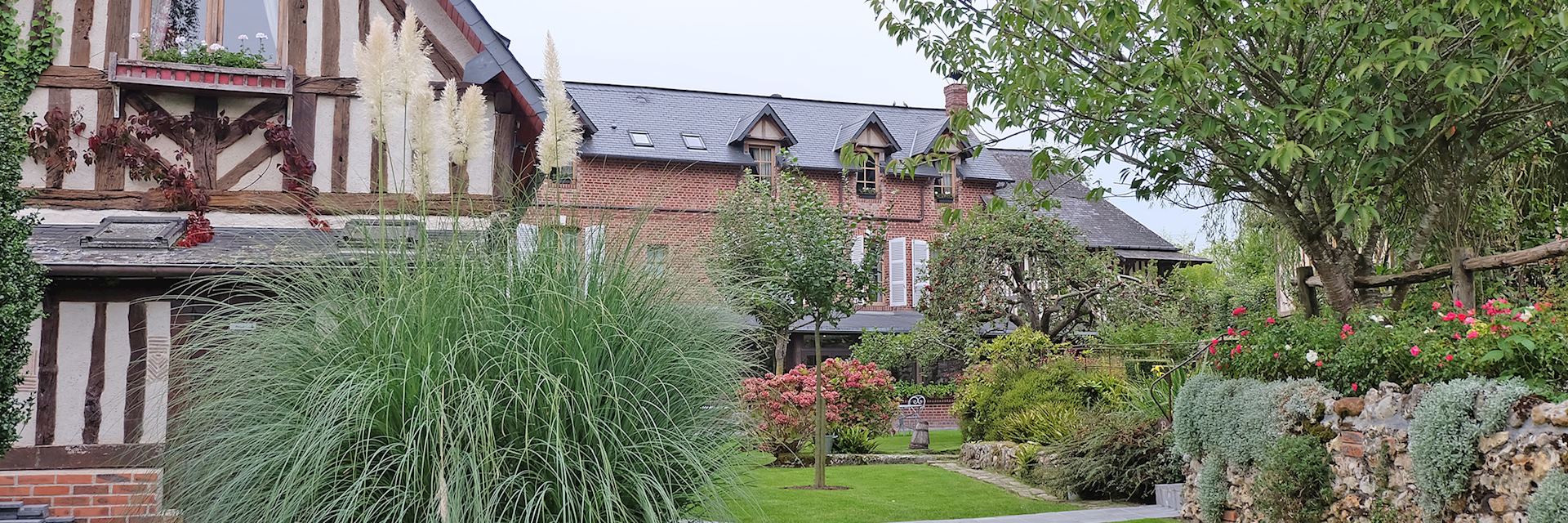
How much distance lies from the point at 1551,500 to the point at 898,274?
1662 centimetres

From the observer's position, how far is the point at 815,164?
20438 millimetres

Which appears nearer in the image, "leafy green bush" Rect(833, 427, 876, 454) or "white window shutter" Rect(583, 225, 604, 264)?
"white window shutter" Rect(583, 225, 604, 264)

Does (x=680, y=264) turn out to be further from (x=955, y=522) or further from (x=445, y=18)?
(x=445, y=18)

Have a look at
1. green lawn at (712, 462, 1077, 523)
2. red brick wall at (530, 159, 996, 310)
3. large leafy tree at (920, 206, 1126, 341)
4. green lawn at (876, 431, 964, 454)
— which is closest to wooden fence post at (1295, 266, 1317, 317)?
green lawn at (712, 462, 1077, 523)

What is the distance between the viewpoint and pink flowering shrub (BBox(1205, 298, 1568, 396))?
5453mm

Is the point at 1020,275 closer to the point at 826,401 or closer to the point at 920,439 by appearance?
the point at 920,439

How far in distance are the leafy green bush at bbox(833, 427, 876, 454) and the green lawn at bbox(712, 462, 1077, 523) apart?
2.03 meters

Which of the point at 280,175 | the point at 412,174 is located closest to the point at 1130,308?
the point at 280,175

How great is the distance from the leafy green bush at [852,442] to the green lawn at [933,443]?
2.03 ft

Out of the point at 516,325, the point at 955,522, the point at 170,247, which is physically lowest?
the point at 955,522

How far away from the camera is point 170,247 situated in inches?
284

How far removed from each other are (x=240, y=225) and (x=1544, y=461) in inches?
325

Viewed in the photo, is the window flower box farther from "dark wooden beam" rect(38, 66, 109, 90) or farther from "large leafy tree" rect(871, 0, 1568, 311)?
"large leafy tree" rect(871, 0, 1568, 311)

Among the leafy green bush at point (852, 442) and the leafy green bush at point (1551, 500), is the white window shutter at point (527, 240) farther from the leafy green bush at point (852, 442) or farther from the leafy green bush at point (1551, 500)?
the leafy green bush at point (852, 442)
